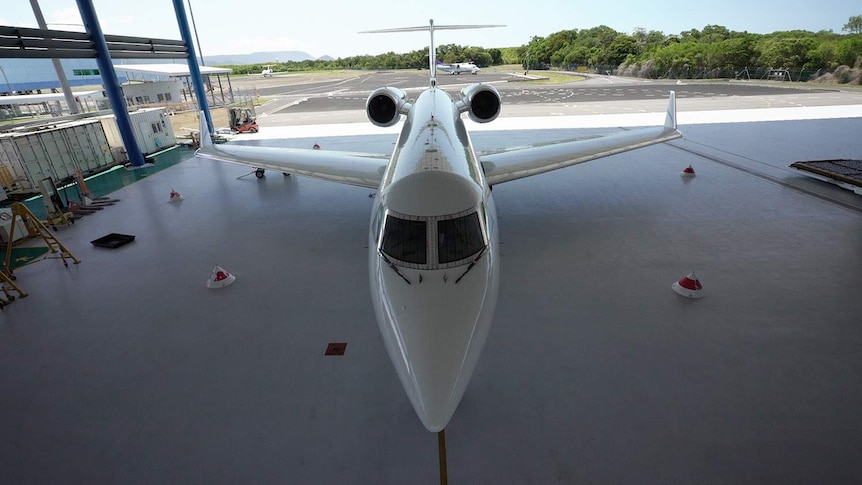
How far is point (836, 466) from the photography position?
4219 millimetres

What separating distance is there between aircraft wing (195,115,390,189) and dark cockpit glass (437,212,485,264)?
482 cm

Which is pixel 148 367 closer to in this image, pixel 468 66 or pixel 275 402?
pixel 275 402

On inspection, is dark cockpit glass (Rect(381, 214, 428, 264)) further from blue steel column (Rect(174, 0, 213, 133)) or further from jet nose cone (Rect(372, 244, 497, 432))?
blue steel column (Rect(174, 0, 213, 133))

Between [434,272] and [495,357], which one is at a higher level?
[434,272]

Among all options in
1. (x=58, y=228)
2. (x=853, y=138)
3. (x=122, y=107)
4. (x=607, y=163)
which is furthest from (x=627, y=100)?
(x=58, y=228)

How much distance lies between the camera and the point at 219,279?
8.27m

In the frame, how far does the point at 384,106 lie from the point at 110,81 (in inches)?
548

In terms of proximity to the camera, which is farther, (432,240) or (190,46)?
(190,46)

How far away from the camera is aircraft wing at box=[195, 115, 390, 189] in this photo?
399 inches

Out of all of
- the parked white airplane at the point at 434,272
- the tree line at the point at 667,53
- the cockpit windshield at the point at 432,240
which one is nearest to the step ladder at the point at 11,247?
the parked white airplane at the point at 434,272

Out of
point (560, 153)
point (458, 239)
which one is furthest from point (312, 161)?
point (458, 239)

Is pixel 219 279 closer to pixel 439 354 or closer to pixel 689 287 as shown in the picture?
pixel 439 354

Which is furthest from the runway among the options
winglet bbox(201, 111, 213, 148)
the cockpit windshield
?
winglet bbox(201, 111, 213, 148)

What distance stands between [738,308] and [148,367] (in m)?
9.47
